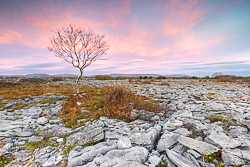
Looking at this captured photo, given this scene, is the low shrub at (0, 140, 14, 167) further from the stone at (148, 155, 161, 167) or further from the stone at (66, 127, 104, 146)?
the stone at (148, 155, 161, 167)

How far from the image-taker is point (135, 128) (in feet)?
13.6

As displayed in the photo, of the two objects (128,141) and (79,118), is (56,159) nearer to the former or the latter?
(128,141)

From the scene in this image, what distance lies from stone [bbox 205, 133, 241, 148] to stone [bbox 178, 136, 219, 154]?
287mm

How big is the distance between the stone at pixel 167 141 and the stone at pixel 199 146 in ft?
0.66

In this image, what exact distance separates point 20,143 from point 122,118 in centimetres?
382

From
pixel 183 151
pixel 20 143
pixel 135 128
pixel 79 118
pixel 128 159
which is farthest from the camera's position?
pixel 79 118

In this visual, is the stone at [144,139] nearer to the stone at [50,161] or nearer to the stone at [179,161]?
the stone at [179,161]

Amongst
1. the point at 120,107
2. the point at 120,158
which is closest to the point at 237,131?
the point at 120,158

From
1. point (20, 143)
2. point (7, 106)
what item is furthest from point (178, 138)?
point (7, 106)

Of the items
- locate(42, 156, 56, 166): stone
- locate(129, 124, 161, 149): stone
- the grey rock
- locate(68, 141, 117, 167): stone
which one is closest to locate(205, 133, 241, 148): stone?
locate(129, 124, 161, 149): stone

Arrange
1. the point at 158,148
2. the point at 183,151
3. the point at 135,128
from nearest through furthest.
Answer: the point at 183,151 → the point at 158,148 → the point at 135,128

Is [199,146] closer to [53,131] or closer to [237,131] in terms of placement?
[237,131]

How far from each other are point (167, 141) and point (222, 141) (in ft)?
4.61

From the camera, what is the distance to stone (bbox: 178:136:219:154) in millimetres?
2773
